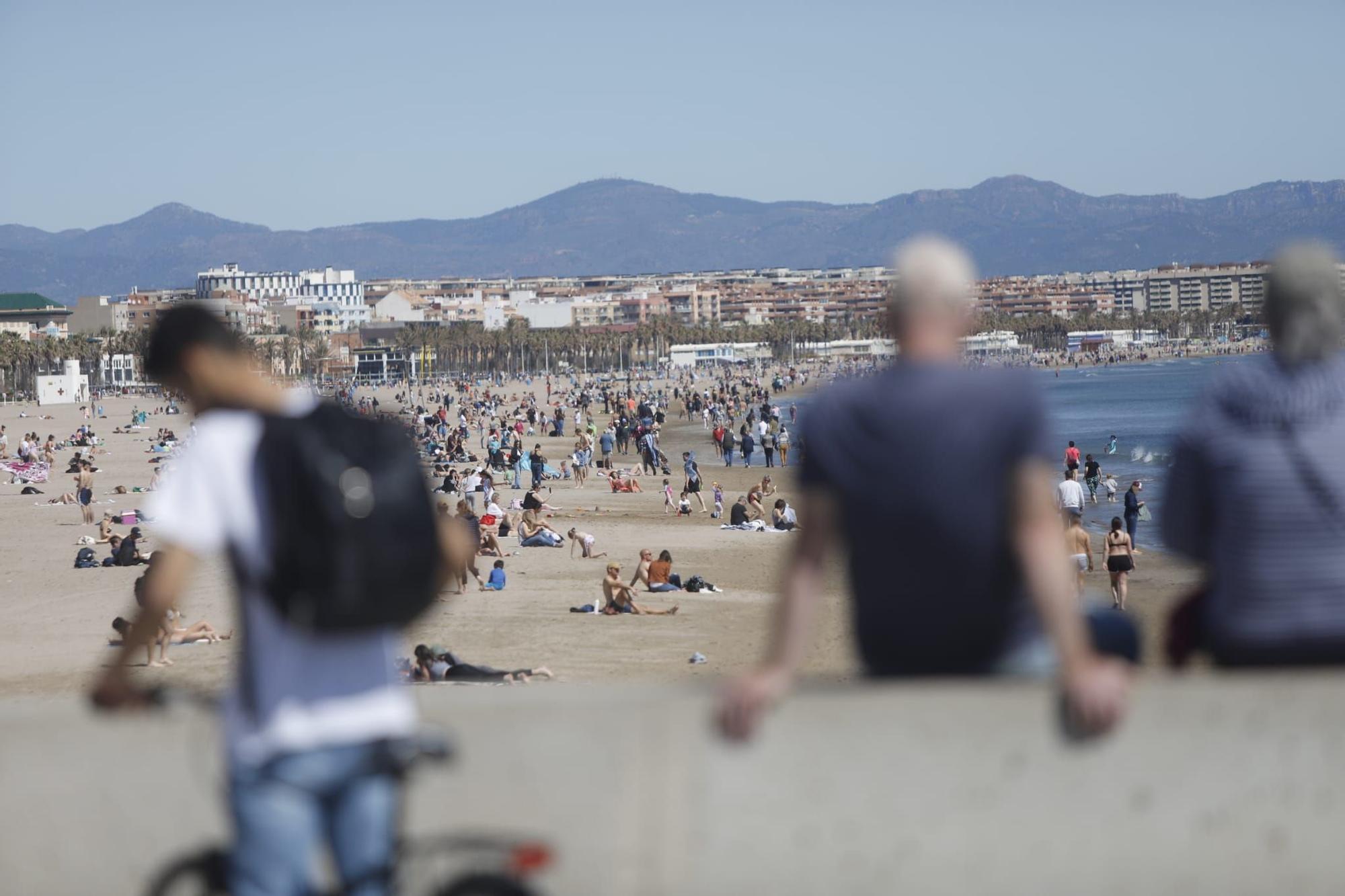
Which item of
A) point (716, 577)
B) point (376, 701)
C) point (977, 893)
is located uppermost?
point (376, 701)

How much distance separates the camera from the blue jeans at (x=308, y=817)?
258cm

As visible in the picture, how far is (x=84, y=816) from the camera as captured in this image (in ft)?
9.71

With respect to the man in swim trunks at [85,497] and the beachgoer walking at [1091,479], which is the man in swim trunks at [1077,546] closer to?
the beachgoer walking at [1091,479]

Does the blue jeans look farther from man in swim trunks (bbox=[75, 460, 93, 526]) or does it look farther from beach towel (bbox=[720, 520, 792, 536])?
man in swim trunks (bbox=[75, 460, 93, 526])

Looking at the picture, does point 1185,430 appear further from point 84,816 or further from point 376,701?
point 84,816

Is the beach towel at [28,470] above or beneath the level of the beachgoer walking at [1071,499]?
beneath

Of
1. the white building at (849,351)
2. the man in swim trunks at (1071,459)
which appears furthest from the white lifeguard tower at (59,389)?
the white building at (849,351)

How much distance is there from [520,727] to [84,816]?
811 millimetres

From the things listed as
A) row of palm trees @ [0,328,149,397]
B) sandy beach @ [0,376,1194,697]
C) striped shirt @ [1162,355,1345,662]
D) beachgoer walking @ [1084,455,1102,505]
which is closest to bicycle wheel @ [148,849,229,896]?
striped shirt @ [1162,355,1345,662]

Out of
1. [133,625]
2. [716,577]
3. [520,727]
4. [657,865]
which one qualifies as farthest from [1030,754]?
[716,577]

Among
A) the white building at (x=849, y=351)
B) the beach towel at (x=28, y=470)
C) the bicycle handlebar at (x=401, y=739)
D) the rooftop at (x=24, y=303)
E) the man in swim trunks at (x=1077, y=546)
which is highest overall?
the rooftop at (x=24, y=303)

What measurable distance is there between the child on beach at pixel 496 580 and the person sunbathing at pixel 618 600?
6.69 ft

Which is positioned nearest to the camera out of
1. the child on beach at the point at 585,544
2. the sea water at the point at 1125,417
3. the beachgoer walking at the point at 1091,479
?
the child on beach at the point at 585,544

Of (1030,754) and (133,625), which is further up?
(133,625)
